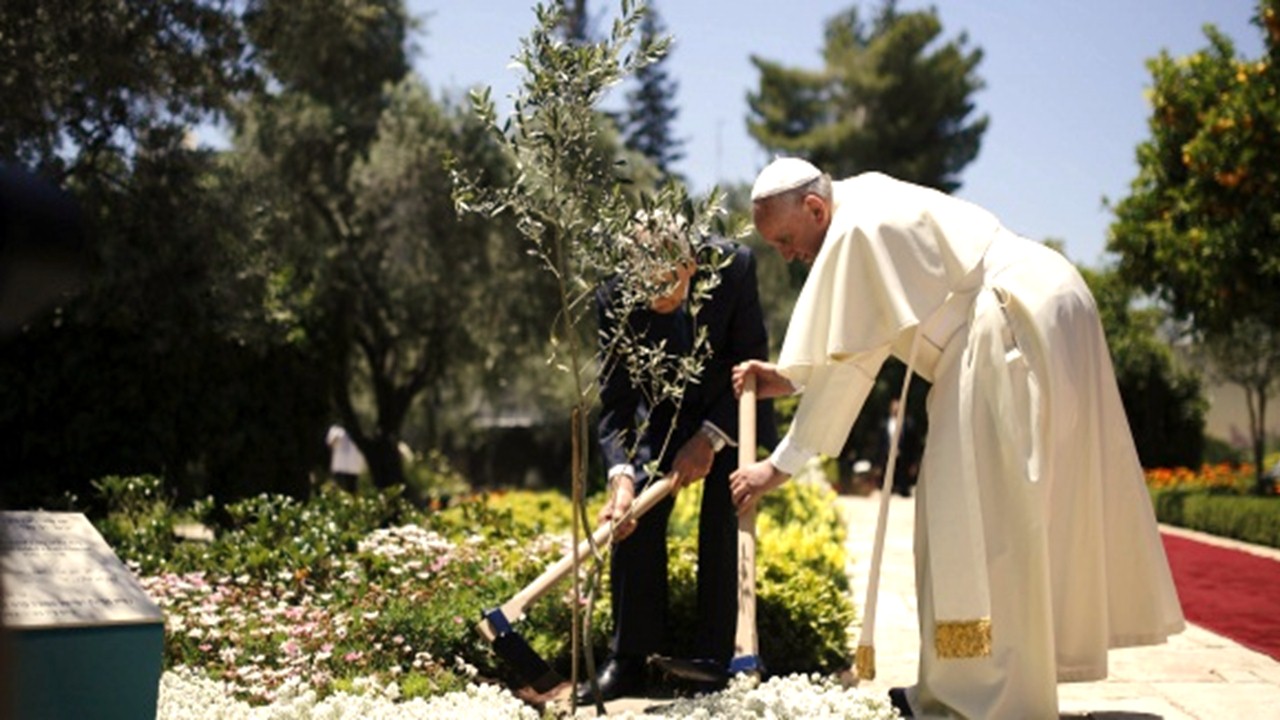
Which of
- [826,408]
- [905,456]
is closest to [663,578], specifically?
[826,408]

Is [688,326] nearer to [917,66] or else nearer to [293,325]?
[293,325]

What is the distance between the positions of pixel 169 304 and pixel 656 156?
3872 centimetres

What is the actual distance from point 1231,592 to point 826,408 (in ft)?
18.2

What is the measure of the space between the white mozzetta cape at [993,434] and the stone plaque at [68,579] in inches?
81.7

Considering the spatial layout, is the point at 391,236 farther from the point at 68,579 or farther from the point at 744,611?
the point at 68,579

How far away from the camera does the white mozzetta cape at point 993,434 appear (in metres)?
4.36

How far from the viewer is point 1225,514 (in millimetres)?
14469

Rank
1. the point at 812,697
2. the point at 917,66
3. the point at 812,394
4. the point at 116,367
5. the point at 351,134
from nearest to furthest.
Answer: the point at 812,697, the point at 812,394, the point at 116,367, the point at 351,134, the point at 917,66

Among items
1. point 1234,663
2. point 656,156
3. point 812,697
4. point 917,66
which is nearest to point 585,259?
point 812,697

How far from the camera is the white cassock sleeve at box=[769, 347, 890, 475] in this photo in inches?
182

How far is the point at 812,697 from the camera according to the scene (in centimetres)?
411

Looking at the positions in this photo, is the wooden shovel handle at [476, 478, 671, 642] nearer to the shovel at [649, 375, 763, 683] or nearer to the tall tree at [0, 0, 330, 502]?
the shovel at [649, 375, 763, 683]

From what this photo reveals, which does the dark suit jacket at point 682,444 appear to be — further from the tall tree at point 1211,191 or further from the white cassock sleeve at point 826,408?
the tall tree at point 1211,191

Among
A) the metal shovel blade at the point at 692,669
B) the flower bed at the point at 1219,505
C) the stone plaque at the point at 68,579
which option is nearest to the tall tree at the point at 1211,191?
the flower bed at the point at 1219,505
